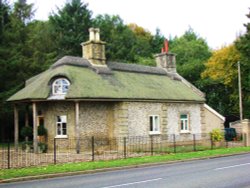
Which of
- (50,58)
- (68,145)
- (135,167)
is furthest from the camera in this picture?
(50,58)

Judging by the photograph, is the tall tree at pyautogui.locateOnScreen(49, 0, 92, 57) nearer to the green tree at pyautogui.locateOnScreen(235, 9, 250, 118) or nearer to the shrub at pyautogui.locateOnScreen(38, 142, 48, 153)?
the green tree at pyautogui.locateOnScreen(235, 9, 250, 118)

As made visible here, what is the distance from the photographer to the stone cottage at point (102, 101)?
26359 mm

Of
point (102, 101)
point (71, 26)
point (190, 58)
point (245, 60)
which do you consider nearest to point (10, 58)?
point (102, 101)

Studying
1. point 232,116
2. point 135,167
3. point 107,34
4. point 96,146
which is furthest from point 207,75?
point 135,167

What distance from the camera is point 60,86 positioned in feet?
87.4

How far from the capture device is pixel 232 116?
1891 inches

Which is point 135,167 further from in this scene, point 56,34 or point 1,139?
point 56,34

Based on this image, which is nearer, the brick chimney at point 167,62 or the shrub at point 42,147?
the shrub at point 42,147

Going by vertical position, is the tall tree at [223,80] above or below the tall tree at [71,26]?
below

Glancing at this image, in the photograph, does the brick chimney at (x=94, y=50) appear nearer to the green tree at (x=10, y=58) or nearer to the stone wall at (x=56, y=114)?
the stone wall at (x=56, y=114)

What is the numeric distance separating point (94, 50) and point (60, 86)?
496 centimetres

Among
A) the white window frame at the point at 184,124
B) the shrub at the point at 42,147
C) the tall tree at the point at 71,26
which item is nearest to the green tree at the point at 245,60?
the white window frame at the point at 184,124

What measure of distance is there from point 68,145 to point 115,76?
6.97 metres

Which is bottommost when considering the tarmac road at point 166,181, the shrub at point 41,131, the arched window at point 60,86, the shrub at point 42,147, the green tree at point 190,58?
the tarmac road at point 166,181
